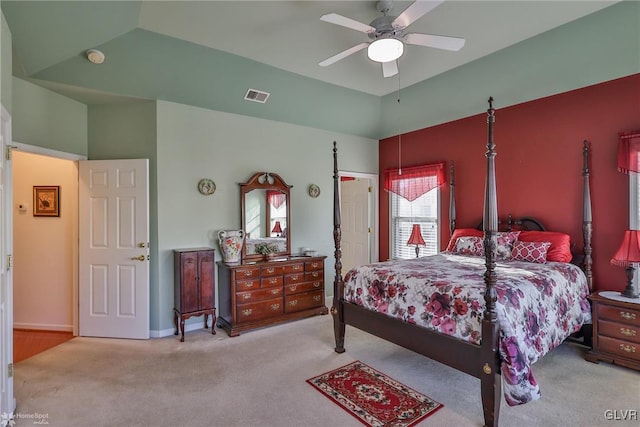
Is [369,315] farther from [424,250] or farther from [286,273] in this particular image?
[424,250]

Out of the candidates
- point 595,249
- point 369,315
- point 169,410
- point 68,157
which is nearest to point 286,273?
point 369,315

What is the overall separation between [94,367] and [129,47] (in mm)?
3154

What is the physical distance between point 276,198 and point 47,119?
2766 millimetres

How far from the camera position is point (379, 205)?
6074mm

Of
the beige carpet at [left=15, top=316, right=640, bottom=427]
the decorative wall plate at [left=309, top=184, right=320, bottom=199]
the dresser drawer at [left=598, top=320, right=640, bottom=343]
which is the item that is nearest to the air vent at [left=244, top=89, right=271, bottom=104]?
the decorative wall plate at [left=309, top=184, right=320, bottom=199]

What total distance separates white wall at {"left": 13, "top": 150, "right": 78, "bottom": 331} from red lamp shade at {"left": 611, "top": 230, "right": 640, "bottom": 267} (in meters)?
5.98

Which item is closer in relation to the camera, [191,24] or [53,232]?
[191,24]

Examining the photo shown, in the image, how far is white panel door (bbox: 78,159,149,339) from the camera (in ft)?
12.5

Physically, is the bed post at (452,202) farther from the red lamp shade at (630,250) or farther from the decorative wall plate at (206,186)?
the decorative wall plate at (206,186)

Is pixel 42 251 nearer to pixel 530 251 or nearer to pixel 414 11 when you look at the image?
pixel 414 11

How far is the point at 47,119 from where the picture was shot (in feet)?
11.5

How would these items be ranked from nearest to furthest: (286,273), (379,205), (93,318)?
(93,318), (286,273), (379,205)

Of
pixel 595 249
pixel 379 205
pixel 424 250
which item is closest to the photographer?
pixel 595 249

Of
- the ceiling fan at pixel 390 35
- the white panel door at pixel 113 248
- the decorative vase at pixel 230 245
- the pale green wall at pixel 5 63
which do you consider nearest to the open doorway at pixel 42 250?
the white panel door at pixel 113 248
